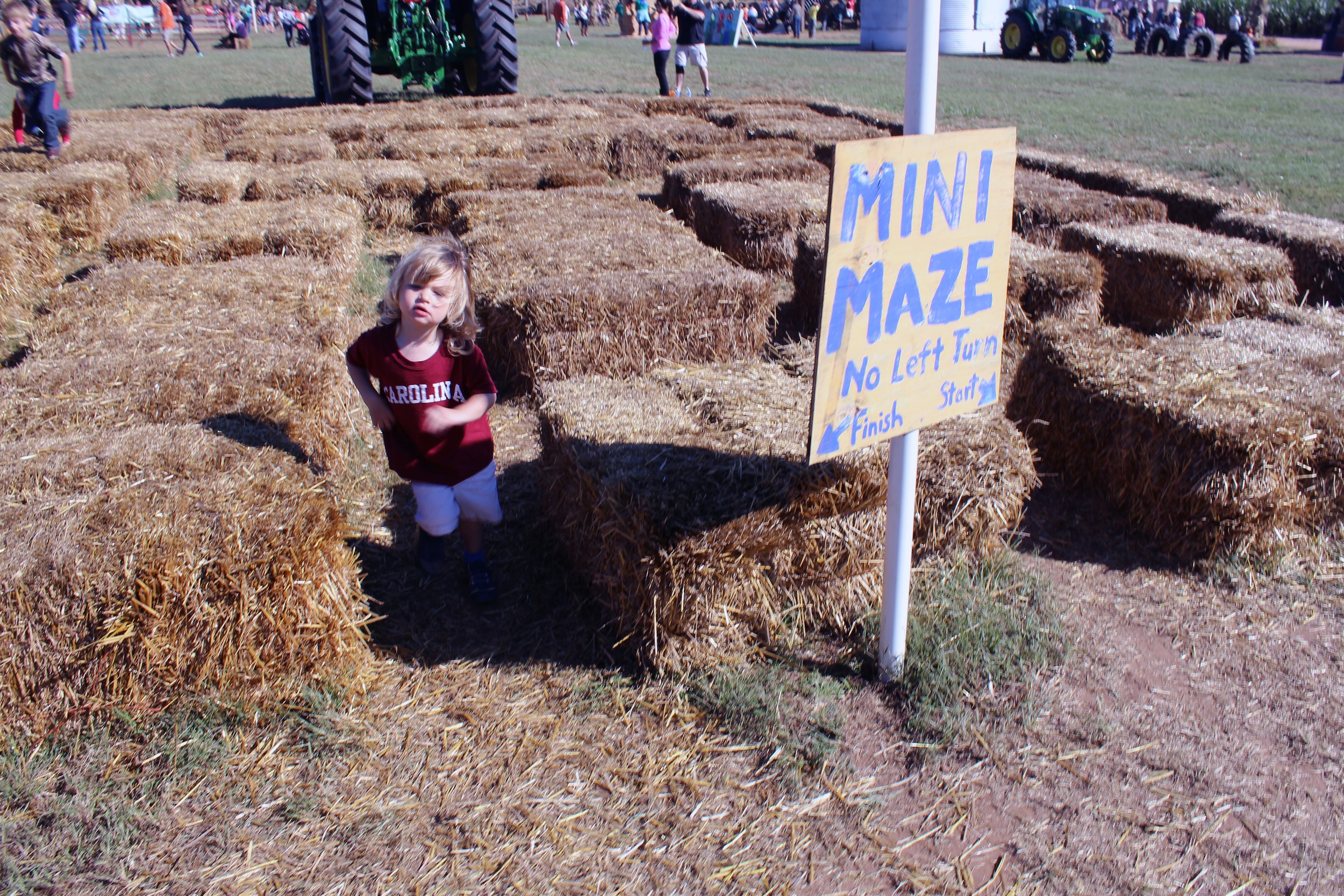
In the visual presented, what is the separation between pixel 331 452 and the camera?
12.3 ft

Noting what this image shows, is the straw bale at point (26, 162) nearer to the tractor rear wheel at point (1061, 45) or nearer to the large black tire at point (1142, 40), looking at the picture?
the tractor rear wheel at point (1061, 45)

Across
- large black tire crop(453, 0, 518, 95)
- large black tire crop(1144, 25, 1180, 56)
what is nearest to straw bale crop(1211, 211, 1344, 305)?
large black tire crop(453, 0, 518, 95)

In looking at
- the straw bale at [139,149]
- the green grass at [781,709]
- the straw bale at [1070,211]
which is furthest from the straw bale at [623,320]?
the straw bale at [139,149]

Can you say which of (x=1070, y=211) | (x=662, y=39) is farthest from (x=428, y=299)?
(x=662, y=39)

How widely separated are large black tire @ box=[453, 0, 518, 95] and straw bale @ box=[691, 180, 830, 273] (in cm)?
859

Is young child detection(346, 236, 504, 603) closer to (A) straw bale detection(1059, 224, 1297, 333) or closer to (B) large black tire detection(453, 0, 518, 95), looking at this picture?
(A) straw bale detection(1059, 224, 1297, 333)

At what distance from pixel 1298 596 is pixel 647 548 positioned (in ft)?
8.14

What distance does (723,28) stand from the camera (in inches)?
1427

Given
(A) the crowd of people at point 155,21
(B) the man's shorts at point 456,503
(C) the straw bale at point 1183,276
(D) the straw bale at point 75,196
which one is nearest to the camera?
(B) the man's shorts at point 456,503

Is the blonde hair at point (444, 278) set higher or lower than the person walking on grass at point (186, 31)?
lower

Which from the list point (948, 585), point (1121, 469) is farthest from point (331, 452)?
point (1121, 469)

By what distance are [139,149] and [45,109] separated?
844mm

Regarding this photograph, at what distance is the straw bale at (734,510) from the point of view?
2785mm

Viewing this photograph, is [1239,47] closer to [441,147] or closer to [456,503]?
[441,147]
